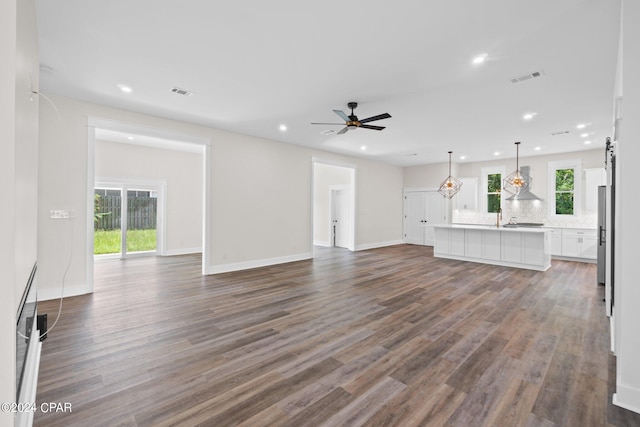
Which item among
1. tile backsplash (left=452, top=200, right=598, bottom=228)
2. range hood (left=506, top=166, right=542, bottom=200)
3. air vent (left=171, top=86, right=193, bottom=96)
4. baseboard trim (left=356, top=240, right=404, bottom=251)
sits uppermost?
air vent (left=171, top=86, right=193, bottom=96)

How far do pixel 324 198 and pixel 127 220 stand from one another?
6.01 meters

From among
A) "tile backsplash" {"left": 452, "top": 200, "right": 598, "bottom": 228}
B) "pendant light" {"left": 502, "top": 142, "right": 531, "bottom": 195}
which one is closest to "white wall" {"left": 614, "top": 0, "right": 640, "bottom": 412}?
"pendant light" {"left": 502, "top": 142, "right": 531, "bottom": 195}

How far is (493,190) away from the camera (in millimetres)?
9789

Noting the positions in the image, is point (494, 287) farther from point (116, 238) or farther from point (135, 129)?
point (116, 238)

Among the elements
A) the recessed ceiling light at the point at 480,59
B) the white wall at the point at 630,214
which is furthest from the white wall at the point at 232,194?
the white wall at the point at 630,214

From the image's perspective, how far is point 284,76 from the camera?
3.75 metres

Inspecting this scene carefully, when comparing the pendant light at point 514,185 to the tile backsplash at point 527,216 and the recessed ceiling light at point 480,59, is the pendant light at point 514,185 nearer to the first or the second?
the tile backsplash at point 527,216

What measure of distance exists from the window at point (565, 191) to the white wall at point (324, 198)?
627 cm

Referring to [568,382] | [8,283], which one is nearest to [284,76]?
[8,283]

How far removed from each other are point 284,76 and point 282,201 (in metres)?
3.86

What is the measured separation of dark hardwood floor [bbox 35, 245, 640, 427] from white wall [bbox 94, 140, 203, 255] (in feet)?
12.1

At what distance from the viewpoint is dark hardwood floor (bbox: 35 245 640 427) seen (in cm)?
201

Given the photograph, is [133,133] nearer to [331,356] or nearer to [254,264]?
[254,264]

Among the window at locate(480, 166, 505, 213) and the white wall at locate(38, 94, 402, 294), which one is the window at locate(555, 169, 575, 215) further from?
the white wall at locate(38, 94, 402, 294)
